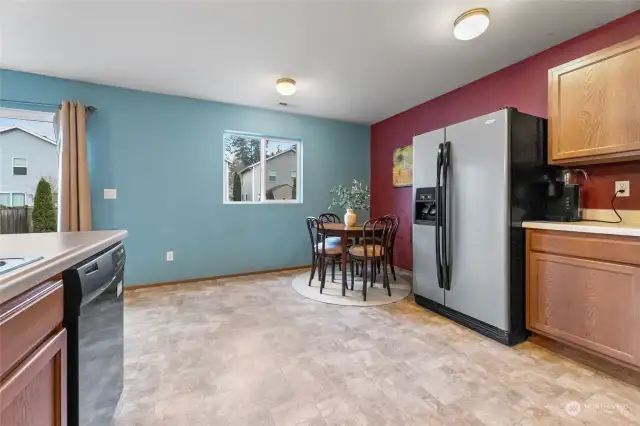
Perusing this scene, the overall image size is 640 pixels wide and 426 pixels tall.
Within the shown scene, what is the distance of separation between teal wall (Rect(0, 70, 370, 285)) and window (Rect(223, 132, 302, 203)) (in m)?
0.13

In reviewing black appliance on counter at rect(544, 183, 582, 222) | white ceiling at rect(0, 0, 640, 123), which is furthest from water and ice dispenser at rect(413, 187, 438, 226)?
white ceiling at rect(0, 0, 640, 123)

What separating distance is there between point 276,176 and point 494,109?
282 centimetres

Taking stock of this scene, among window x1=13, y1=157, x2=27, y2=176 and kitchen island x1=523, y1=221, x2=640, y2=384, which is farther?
window x1=13, y1=157, x2=27, y2=176

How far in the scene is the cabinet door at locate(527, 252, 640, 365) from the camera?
163cm

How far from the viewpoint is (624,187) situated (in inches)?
82.7

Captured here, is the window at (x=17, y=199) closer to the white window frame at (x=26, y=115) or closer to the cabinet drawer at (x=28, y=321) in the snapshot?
the white window frame at (x=26, y=115)

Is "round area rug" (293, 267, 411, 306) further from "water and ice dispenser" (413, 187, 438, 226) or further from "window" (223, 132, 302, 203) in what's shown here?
"window" (223, 132, 302, 203)

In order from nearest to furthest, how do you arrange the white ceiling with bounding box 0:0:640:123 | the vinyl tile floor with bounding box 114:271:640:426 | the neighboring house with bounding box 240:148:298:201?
the vinyl tile floor with bounding box 114:271:640:426 < the white ceiling with bounding box 0:0:640:123 < the neighboring house with bounding box 240:148:298:201

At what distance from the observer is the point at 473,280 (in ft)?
7.58

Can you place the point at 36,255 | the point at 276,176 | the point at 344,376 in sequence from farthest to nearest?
the point at 276,176 < the point at 344,376 < the point at 36,255

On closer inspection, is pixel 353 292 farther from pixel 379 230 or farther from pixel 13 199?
pixel 13 199

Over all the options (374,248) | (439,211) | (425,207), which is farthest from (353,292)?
(439,211)

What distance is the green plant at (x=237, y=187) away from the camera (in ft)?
13.5

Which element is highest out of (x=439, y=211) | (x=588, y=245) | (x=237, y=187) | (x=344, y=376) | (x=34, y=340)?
(x=237, y=187)
